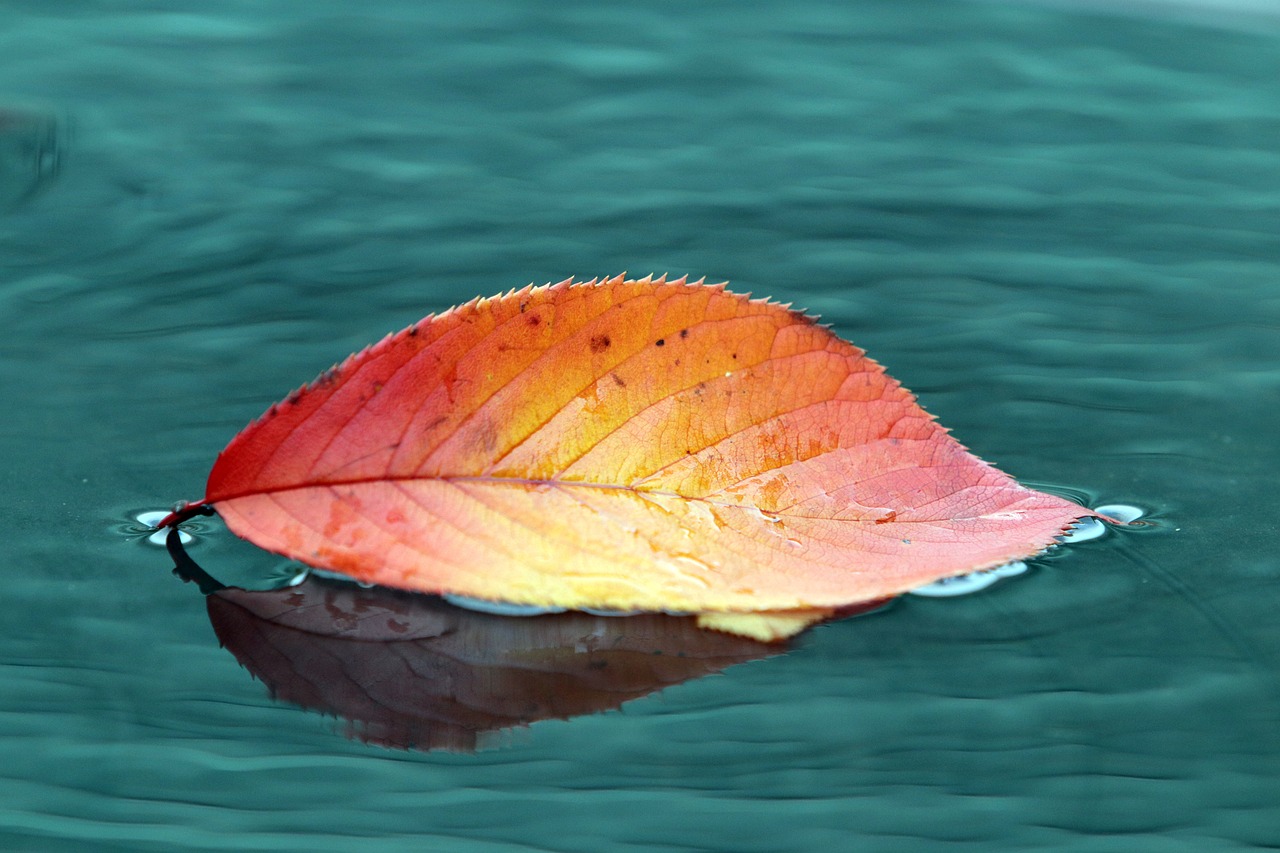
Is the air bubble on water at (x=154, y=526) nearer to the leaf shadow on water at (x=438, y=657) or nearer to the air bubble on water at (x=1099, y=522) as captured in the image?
the leaf shadow on water at (x=438, y=657)

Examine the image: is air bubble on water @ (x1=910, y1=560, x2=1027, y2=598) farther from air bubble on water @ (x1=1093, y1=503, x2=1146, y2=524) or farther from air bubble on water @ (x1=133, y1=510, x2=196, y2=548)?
air bubble on water @ (x1=133, y1=510, x2=196, y2=548)

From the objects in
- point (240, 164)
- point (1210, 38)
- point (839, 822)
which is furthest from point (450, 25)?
point (839, 822)

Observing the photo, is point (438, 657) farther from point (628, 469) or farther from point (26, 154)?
point (26, 154)

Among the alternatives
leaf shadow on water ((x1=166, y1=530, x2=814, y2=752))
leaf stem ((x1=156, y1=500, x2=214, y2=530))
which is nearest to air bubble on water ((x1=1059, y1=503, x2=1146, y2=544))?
leaf shadow on water ((x1=166, y1=530, x2=814, y2=752))

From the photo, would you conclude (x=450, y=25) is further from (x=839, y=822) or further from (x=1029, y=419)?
(x=839, y=822)

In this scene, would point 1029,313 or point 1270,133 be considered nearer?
point 1029,313
